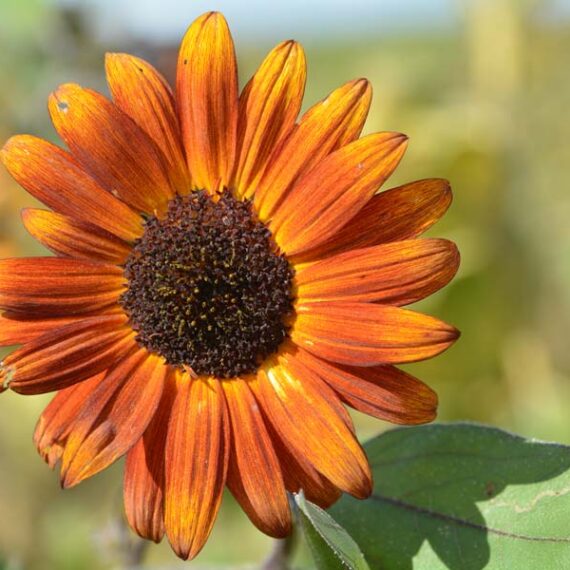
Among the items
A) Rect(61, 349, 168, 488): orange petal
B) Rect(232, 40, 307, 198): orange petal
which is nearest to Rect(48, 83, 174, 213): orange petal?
Rect(232, 40, 307, 198): orange petal

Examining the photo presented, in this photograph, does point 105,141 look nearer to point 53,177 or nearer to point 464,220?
point 53,177

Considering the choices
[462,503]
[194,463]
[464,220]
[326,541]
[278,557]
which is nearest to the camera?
[326,541]

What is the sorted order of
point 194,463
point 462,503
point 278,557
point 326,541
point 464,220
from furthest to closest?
point 464,220, point 278,557, point 462,503, point 194,463, point 326,541

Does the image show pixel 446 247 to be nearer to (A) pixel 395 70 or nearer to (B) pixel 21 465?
(B) pixel 21 465

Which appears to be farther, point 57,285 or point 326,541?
point 57,285

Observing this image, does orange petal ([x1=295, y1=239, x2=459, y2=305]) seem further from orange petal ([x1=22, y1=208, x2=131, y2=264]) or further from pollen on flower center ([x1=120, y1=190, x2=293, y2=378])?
orange petal ([x1=22, y1=208, x2=131, y2=264])

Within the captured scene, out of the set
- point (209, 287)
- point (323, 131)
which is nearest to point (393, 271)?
point (323, 131)
